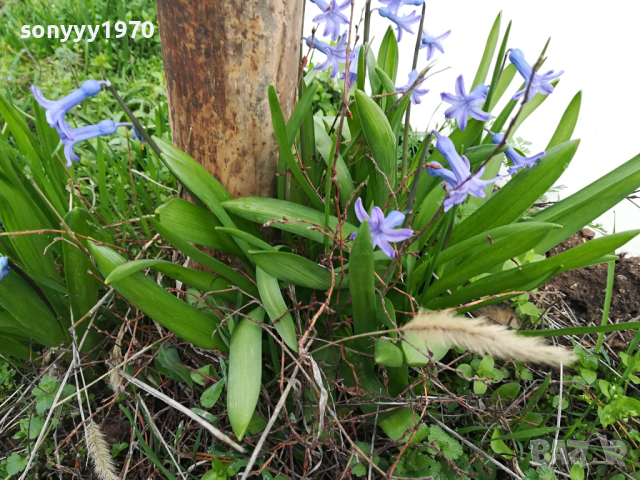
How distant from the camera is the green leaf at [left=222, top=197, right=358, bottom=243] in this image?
3.86 feet

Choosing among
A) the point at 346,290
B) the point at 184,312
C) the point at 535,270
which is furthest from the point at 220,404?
the point at 535,270

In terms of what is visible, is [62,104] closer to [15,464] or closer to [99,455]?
[99,455]

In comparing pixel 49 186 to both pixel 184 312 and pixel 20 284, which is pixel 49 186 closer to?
pixel 20 284

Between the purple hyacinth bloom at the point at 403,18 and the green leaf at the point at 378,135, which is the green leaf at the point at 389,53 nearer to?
the purple hyacinth bloom at the point at 403,18

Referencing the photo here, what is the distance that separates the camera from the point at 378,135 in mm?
1072

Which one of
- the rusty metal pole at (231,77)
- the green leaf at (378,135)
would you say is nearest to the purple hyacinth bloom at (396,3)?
the rusty metal pole at (231,77)

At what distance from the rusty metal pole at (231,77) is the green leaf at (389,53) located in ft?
0.98

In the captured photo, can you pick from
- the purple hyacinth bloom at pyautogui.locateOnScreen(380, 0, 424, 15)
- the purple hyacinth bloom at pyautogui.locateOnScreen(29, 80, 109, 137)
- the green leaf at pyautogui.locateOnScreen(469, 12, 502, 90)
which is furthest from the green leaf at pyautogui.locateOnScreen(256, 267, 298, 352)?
the green leaf at pyautogui.locateOnScreen(469, 12, 502, 90)

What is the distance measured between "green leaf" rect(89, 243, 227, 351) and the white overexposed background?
1886 millimetres

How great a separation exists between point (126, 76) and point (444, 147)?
2560 millimetres

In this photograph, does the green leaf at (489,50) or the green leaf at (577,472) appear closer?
the green leaf at (577,472)

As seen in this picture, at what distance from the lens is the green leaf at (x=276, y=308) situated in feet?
3.62

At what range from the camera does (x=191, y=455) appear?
1308mm

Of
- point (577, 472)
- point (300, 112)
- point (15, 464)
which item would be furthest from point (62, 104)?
point (577, 472)
